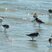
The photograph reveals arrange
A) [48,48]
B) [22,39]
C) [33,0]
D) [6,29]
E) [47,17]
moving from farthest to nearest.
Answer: [33,0] → [47,17] → [6,29] → [22,39] → [48,48]

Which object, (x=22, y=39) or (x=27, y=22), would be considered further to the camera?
(x=27, y=22)

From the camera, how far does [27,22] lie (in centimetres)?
2081

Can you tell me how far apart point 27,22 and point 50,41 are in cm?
611

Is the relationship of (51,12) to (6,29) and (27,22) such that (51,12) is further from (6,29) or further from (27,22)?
(6,29)

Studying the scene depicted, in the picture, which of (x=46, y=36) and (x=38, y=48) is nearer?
(x=38, y=48)

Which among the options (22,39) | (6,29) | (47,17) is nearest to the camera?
(22,39)

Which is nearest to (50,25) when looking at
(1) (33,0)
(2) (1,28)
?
(2) (1,28)

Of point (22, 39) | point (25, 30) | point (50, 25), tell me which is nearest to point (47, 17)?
point (50, 25)

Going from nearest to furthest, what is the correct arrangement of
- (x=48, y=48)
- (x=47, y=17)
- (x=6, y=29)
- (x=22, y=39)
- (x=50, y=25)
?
(x=48, y=48) → (x=22, y=39) → (x=6, y=29) → (x=50, y=25) → (x=47, y=17)

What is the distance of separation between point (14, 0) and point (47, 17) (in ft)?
44.4

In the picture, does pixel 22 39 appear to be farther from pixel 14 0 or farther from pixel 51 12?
pixel 14 0

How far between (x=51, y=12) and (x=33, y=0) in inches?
443

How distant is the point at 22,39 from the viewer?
15.9 metres

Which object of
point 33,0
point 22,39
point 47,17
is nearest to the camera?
point 22,39
